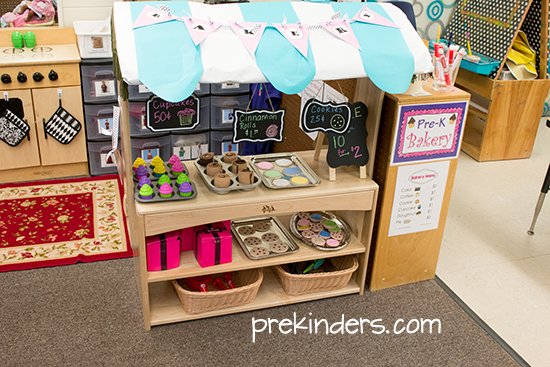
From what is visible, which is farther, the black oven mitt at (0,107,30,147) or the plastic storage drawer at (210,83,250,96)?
the plastic storage drawer at (210,83,250,96)

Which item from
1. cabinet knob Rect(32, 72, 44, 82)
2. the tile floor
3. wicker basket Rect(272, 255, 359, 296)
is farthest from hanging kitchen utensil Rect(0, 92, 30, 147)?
the tile floor

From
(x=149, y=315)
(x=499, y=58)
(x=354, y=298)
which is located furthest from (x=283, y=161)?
(x=499, y=58)

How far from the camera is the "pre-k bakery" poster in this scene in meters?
2.47

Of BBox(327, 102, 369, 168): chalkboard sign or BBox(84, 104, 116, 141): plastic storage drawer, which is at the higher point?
BBox(327, 102, 369, 168): chalkboard sign

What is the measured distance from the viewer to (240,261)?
254 cm

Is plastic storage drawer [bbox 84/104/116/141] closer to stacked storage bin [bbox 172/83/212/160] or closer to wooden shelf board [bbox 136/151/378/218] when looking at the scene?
stacked storage bin [bbox 172/83/212/160]

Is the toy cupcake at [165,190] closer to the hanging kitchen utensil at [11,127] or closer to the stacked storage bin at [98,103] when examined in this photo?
the stacked storage bin at [98,103]

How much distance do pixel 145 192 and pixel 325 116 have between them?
0.89m

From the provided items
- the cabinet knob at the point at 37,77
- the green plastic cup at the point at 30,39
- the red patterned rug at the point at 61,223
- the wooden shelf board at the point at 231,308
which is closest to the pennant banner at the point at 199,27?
the wooden shelf board at the point at 231,308

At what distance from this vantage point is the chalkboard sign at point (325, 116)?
236cm

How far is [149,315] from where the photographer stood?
248 centimetres

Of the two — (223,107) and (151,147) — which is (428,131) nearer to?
(223,107)

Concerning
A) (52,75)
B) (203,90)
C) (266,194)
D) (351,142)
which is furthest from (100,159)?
(351,142)

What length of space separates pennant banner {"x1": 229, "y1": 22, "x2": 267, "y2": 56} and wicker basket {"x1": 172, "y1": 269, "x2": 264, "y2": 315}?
1136 millimetres
